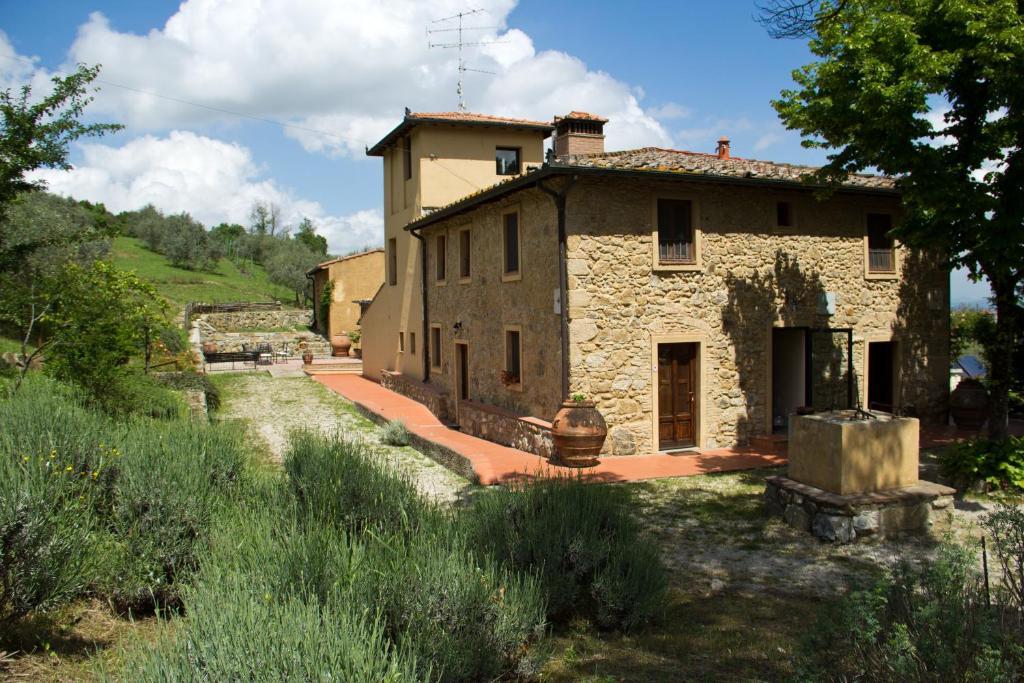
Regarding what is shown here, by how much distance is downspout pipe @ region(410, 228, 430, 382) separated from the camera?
19.4m

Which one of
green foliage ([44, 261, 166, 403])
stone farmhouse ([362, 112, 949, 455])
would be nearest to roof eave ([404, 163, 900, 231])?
stone farmhouse ([362, 112, 949, 455])

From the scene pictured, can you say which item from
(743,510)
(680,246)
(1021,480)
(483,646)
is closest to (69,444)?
Answer: (483,646)

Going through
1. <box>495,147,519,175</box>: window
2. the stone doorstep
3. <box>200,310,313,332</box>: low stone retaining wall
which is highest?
<box>495,147,519,175</box>: window

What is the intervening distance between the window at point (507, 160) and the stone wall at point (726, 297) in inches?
376

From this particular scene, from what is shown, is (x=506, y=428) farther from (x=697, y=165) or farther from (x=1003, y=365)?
(x=1003, y=365)

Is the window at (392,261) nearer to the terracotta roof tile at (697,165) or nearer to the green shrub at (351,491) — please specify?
the terracotta roof tile at (697,165)

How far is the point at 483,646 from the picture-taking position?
403cm

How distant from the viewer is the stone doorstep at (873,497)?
7.22 meters

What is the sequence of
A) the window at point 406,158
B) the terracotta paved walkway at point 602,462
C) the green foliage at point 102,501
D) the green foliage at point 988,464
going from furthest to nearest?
the window at point 406,158 < the terracotta paved walkway at point 602,462 < the green foliage at point 988,464 < the green foliage at point 102,501

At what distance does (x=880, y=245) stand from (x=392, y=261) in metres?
14.5

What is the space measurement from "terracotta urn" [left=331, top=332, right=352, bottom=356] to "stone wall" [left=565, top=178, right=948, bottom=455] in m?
22.5

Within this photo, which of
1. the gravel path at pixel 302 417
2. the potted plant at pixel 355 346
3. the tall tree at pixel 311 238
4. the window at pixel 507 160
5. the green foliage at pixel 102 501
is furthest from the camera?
the tall tree at pixel 311 238

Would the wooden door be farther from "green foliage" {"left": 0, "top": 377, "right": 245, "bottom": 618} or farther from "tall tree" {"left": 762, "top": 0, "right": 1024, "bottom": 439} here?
"green foliage" {"left": 0, "top": 377, "right": 245, "bottom": 618}

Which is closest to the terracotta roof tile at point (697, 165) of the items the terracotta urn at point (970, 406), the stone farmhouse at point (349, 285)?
the terracotta urn at point (970, 406)
